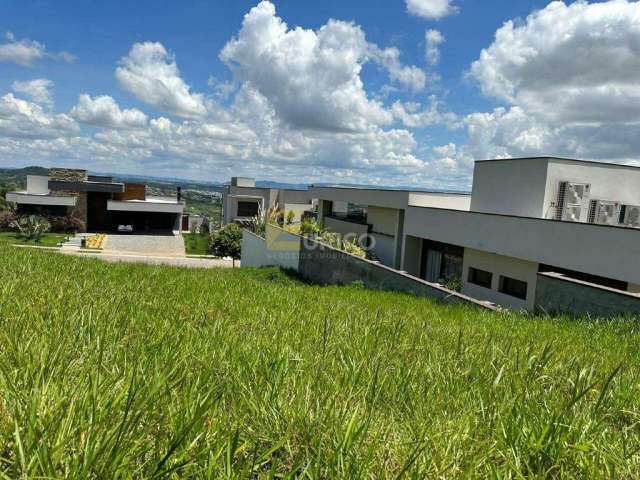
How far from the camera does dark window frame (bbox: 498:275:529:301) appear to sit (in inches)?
696

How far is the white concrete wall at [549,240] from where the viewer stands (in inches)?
530

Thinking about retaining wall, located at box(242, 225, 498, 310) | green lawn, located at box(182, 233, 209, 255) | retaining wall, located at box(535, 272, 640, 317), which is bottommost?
green lawn, located at box(182, 233, 209, 255)

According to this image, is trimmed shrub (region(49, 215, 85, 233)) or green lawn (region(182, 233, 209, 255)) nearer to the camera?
green lawn (region(182, 233, 209, 255))

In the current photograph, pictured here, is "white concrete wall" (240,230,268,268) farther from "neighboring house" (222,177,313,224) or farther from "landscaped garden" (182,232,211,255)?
"neighboring house" (222,177,313,224)

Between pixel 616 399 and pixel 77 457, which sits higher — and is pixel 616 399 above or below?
below

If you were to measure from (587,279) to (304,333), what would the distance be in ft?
47.6

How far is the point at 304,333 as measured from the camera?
4.12 m

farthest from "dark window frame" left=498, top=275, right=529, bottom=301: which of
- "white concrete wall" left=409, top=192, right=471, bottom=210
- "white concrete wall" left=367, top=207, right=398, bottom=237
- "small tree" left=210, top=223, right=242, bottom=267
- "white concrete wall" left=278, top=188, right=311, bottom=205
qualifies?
"white concrete wall" left=278, top=188, right=311, bottom=205

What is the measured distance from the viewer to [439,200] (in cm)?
2595

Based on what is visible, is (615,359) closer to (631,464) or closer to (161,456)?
(631,464)

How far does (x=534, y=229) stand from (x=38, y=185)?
53.6 m

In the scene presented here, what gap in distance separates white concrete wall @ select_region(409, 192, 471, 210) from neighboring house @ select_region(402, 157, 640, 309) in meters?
1.15

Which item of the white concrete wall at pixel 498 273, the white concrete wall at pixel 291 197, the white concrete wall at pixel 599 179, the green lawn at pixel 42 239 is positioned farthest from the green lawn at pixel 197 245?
the white concrete wall at pixel 599 179

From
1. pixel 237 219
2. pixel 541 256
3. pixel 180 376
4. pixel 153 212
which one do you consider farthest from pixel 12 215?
pixel 180 376
